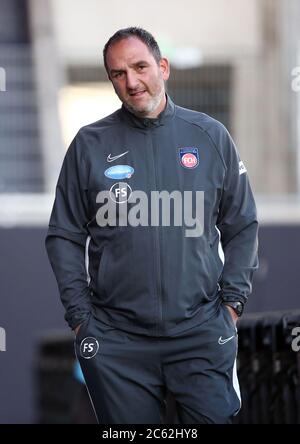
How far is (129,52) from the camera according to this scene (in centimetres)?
374

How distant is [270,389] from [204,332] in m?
1.37

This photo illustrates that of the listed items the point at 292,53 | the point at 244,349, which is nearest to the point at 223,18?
the point at 292,53

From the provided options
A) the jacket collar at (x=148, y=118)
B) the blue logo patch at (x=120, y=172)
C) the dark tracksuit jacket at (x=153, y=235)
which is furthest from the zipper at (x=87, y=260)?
the jacket collar at (x=148, y=118)

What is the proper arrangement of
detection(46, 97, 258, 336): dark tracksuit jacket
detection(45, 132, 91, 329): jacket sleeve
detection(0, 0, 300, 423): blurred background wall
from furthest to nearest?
detection(0, 0, 300, 423): blurred background wall < detection(45, 132, 91, 329): jacket sleeve < detection(46, 97, 258, 336): dark tracksuit jacket

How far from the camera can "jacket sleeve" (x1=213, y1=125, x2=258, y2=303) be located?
12.6 feet

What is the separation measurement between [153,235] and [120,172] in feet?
0.77

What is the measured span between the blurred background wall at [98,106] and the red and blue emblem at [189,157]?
5793mm

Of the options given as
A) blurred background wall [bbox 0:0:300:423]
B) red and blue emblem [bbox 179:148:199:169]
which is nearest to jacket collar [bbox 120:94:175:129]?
red and blue emblem [bbox 179:148:199:169]

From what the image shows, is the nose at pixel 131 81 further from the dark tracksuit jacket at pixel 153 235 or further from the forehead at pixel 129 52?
the dark tracksuit jacket at pixel 153 235

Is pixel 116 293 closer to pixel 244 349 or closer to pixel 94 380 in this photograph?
pixel 94 380

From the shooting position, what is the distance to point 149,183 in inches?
148

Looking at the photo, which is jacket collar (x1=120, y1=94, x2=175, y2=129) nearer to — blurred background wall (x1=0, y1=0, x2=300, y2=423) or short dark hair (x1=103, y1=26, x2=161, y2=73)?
short dark hair (x1=103, y1=26, x2=161, y2=73)

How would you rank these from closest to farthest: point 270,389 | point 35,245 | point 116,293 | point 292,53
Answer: point 116,293, point 270,389, point 35,245, point 292,53

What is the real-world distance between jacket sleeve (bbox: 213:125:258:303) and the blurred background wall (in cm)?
568
